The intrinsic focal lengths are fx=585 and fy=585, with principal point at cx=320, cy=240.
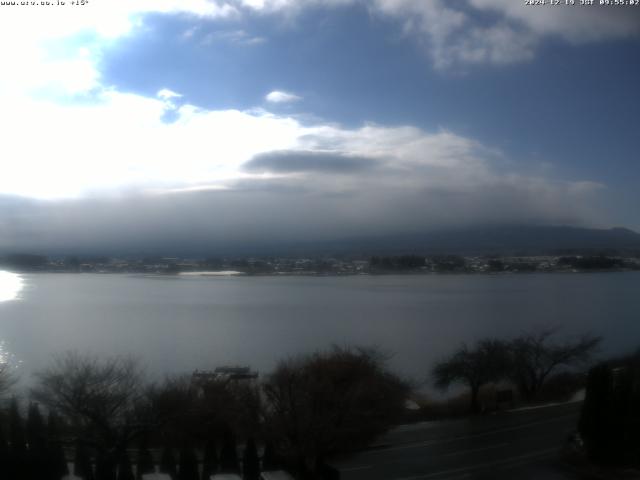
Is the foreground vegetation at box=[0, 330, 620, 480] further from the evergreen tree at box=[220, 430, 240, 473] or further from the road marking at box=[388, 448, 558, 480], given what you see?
the road marking at box=[388, 448, 558, 480]

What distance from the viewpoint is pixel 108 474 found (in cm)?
614

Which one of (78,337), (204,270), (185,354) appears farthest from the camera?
(204,270)

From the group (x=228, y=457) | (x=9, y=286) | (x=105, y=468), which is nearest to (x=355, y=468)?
(x=228, y=457)

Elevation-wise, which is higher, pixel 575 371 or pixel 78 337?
pixel 78 337

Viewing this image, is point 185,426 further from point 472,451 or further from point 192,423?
point 472,451

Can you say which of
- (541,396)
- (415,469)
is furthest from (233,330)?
(415,469)

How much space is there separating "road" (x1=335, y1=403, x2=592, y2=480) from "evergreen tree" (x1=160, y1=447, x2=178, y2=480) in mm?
1952

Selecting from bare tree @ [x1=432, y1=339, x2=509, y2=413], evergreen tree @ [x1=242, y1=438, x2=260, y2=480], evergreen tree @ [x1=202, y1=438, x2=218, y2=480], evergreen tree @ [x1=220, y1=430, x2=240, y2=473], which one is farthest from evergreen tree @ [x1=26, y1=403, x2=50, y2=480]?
bare tree @ [x1=432, y1=339, x2=509, y2=413]

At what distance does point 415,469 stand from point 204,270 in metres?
30.3

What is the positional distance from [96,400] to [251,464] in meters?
2.14

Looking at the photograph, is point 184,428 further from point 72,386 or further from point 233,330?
point 233,330

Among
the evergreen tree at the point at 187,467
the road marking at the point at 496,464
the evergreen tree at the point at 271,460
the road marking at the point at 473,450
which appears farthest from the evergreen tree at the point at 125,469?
the road marking at the point at 473,450

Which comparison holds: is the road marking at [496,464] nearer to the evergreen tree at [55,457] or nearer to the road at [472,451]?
the road at [472,451]

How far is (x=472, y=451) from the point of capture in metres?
7.83
